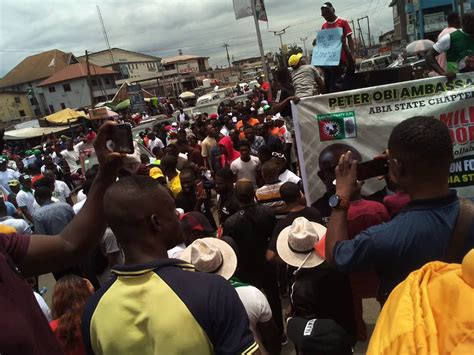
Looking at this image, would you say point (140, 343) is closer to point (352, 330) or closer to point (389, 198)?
point (352, 330)

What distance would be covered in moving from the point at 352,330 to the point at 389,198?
3.57ft

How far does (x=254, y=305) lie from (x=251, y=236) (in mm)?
1376

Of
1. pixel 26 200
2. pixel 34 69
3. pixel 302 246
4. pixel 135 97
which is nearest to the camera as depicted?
pixel 302 246

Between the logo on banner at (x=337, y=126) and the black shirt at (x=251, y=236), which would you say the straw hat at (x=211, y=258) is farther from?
the logo on banner at (x=337, y=126)

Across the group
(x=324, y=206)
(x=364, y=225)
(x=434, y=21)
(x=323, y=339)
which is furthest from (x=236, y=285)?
(x=434, y=21)

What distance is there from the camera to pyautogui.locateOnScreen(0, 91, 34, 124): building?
59.9 m

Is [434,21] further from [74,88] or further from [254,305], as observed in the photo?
[74,88]

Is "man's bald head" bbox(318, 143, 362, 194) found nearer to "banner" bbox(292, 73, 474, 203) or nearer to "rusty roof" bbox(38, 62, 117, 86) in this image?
"banner" bbox(292, 73, 474, 203)

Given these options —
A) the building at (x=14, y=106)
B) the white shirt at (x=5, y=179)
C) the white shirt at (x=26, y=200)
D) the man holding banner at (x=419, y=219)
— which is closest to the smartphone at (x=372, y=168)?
the man holding banner at (x=419, y=219)

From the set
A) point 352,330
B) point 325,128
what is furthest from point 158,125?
point 352,330

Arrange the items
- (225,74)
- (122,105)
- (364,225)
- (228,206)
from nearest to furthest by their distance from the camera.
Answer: (364,225)
(228,206)
(122,105)
(225,74)

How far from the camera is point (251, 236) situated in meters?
3.91

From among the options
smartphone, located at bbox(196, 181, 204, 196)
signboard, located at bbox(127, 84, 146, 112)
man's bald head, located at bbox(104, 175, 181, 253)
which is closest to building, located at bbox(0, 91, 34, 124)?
signboard, located at bbox(127, 84, 146, 112)

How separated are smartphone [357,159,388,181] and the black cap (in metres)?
0.83
